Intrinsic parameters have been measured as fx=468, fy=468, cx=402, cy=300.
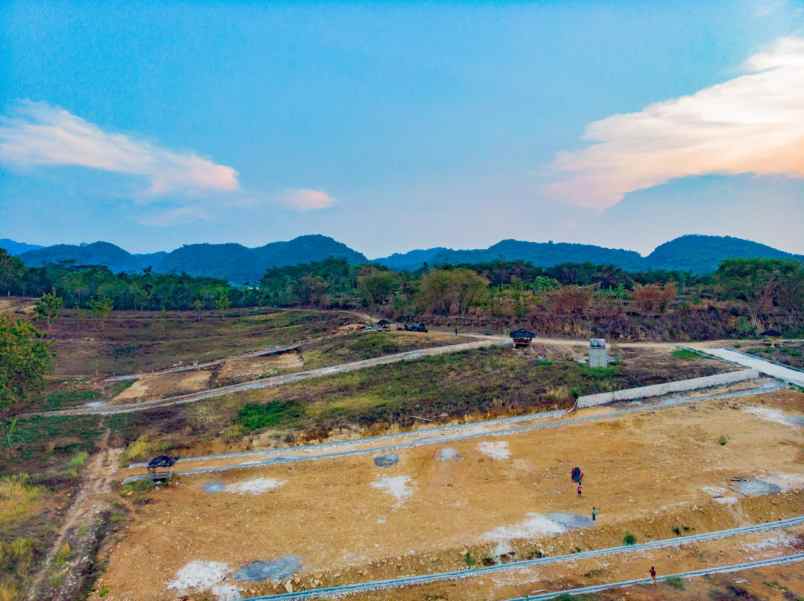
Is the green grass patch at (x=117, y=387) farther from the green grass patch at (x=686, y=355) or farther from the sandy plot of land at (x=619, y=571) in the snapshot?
the green grass patch at (x=686, y=355)

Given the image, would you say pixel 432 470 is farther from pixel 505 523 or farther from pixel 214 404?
pixel 214 404

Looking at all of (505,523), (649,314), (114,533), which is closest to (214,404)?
(114,533)

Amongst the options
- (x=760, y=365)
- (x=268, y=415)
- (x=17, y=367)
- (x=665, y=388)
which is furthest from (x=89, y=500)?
(x=760, y=365)

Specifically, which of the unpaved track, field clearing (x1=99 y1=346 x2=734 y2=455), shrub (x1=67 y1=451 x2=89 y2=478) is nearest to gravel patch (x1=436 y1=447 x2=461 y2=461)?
field clearing (x1=99 y1=346 x2=734 y2=455)

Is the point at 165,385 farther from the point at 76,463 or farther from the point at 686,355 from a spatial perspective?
the point at 686,355

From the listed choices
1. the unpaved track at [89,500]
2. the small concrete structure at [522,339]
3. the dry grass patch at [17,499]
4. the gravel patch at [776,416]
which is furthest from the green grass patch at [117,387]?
the gravel patch at [776,416]

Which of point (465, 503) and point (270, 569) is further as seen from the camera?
point (465, 503)

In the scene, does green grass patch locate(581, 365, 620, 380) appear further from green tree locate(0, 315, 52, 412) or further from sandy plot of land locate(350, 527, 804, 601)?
green tree locate(0, 315, 52, 412)
